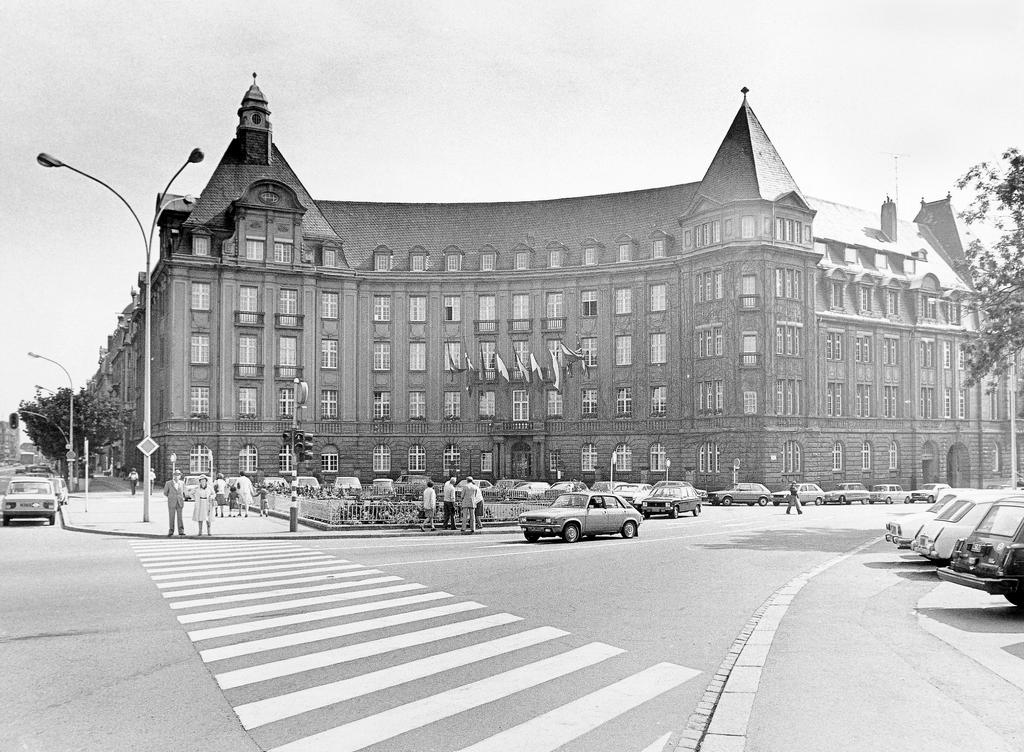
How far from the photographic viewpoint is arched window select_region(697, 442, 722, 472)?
5766 centimetres

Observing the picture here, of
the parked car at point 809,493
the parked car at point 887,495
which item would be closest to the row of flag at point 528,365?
the parked car at point 809,493

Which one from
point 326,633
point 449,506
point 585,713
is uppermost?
point 585,713

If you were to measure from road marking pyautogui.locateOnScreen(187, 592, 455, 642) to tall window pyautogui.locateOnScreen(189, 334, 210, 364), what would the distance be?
163 ft

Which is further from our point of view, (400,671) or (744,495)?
(744,495)

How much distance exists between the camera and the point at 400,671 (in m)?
9.12

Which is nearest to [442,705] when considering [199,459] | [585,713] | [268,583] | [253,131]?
[585,713]

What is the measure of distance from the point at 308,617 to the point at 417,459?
172 ft

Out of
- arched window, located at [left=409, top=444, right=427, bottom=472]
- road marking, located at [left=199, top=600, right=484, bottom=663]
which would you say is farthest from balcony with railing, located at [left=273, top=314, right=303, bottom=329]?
road marking, located at [left=199, top=600, right=484, bottom=663]

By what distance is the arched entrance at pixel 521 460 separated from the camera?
2547 inches

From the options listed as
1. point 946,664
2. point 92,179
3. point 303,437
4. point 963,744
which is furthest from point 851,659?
point 92,179

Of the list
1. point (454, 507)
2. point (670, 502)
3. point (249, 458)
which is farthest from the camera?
point (249, 458)

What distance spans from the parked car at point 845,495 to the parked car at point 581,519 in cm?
3227

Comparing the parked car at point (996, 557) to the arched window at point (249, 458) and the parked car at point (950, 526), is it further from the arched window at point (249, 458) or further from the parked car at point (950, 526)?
the arched window at point (249, 458)

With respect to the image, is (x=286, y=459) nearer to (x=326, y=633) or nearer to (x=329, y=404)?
(x=329, y=404)
